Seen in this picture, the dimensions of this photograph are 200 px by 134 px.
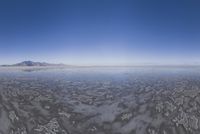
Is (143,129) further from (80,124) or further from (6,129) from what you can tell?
(6,129)

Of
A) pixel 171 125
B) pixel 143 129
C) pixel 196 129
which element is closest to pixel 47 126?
pixel 143 129

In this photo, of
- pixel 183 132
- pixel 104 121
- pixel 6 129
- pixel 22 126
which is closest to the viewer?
pixel 6 129

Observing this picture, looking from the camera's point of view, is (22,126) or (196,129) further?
A: (196,129)

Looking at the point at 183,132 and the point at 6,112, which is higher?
the point at 6,112

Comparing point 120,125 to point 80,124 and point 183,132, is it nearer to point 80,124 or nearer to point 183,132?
point 80,124

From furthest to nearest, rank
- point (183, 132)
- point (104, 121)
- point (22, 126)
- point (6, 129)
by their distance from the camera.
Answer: point (104, 121), point (183, 132), point (22, 126), point (6, 129)

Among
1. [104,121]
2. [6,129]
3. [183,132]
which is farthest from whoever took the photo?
[104,121]

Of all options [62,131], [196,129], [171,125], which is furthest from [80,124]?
[196,129]

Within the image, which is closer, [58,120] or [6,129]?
[6,129]

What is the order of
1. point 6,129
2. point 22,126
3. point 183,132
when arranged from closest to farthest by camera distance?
point 6,129 < point 22,126 < point 183,132
